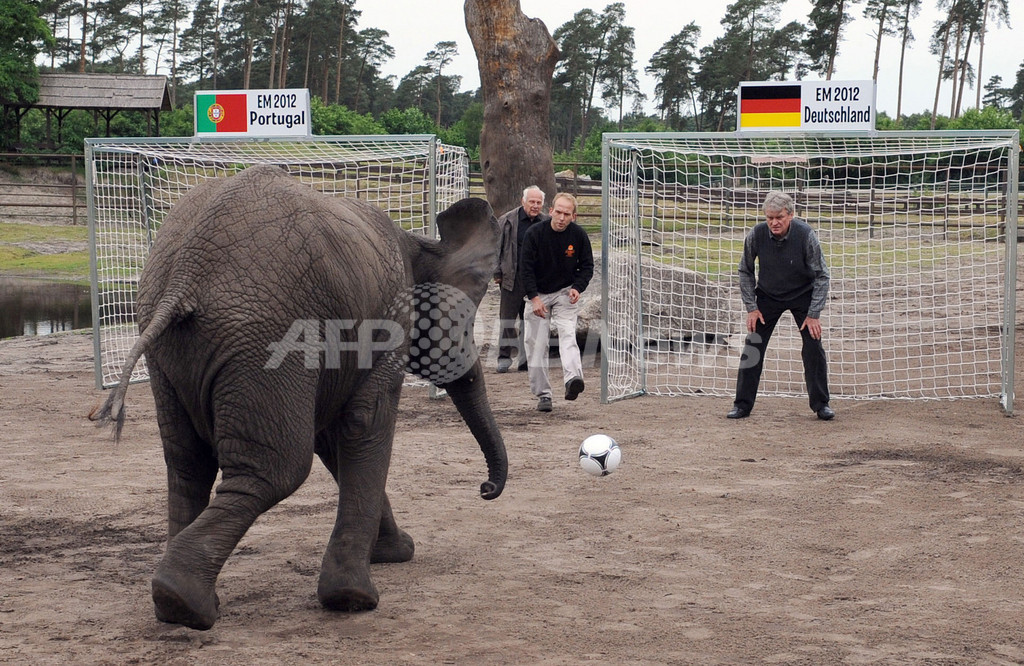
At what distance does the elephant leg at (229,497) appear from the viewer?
4.12 meters

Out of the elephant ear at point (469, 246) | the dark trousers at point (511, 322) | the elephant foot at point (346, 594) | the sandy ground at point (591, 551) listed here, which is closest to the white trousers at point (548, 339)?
the sandy ground at point (591, 551)

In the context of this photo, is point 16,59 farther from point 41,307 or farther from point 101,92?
point 41,307

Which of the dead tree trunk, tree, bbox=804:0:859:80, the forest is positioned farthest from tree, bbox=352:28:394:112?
the dead tree trunk

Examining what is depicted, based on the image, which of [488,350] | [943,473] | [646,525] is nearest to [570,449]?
[646,525]

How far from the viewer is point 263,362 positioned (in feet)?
13.7

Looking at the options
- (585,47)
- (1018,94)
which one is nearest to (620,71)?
(585,47)

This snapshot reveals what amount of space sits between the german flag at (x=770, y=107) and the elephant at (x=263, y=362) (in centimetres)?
564

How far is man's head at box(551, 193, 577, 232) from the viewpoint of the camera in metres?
9.52

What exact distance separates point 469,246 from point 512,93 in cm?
935

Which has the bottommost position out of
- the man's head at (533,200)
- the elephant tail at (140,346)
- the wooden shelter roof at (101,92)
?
the elephant tail at (140,346)

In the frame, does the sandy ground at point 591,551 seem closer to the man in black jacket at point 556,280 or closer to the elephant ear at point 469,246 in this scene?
the man in black jacket at point 556,280

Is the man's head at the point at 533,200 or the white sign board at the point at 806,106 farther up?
the white sign board at the point at 806,106

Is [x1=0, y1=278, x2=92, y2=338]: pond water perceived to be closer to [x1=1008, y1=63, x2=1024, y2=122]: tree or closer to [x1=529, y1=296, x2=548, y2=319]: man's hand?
[x1=529, y1=296, x2=548, y2=319]: man's hand

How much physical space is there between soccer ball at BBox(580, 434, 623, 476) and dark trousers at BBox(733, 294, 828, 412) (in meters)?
2.56
